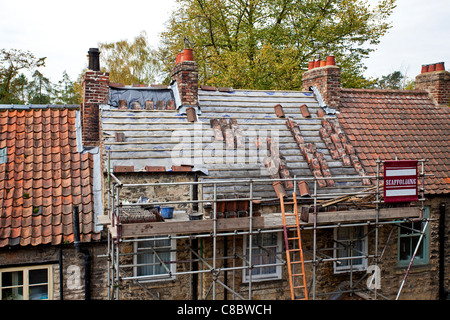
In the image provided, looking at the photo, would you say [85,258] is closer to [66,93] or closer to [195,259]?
[195,259]

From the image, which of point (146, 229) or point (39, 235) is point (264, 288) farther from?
point (39, 235)

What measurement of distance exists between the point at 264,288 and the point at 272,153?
3616mm

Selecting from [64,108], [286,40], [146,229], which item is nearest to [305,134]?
[146,229]

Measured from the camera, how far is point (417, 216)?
1086 cm

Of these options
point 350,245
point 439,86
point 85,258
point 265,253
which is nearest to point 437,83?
point 439,86

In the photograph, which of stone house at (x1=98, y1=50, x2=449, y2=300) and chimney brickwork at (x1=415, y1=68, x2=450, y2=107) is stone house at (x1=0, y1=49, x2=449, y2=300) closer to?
stone house at (x1=98, y1=50, x2=449, y2=300)

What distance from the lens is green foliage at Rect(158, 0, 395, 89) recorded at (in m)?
25.0

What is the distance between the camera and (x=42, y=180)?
1074 centimetres

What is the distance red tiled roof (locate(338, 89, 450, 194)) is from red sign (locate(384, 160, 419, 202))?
162 centimetres

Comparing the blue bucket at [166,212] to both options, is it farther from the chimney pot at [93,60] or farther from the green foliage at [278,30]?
the green foliage at [278,30]

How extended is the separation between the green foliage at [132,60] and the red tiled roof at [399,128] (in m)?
23.1

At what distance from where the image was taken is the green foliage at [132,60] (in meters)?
34.8

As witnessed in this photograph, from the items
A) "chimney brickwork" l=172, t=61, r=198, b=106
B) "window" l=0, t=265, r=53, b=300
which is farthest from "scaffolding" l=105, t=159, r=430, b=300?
"chimney brickwork" l=172, t=61, r=198, b=106

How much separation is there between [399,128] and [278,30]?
13478 mm
